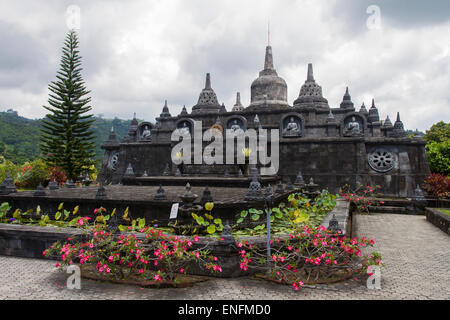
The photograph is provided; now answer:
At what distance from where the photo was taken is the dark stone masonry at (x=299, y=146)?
15.8m

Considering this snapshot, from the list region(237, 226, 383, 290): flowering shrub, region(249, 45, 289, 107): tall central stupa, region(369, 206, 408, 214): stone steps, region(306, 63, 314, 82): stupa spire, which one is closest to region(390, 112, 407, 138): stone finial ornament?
region(369, 206, 408, 214): stone steps

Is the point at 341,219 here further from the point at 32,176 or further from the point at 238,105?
the point at 238,105

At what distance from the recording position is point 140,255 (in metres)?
5.01

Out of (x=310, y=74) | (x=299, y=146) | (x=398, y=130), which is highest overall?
(x=310, y=74)

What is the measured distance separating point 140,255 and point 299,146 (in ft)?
44.6

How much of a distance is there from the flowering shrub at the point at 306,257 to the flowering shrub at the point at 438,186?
36.9 ft

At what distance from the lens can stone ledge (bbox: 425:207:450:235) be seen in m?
9.39

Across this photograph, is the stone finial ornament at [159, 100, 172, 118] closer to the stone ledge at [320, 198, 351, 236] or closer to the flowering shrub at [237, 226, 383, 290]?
the stone ledge at [320, 198, 351, 236]

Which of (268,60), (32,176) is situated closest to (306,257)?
(32,176)

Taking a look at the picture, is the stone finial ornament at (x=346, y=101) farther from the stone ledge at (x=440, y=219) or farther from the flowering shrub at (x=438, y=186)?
the stone ledge at (x=440, y=219)

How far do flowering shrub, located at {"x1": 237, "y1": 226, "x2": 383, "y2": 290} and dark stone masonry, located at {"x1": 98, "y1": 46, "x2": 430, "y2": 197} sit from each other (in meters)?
5.56

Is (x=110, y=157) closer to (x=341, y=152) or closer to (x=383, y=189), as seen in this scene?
(x=341, y=152)

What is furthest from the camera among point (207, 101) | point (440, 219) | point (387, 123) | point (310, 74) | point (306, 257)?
point (207, 101)

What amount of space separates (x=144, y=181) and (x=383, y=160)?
12391 millimetres
